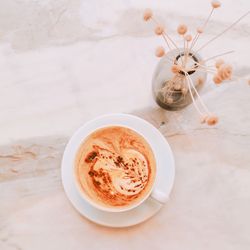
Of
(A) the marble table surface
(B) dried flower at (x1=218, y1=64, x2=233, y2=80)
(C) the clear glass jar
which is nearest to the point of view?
(B) dried flower at (x1=218, y1=64, x2=233, y2=80)

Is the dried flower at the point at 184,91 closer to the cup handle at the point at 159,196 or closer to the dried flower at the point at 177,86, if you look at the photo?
the dried flower at the point at 177,86

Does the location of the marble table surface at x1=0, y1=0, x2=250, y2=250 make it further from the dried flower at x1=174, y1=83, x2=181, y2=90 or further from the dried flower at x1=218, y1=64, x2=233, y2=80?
the dried flower at x1=218, y1=64, x2=233, y2=80

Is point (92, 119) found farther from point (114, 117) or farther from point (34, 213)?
point (34, 213)

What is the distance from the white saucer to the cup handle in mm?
59

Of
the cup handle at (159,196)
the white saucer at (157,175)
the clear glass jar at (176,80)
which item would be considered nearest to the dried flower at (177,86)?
the clear glass jar at (176,80)

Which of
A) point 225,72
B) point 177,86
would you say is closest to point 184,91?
point 177,86

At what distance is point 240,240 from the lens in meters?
0.94

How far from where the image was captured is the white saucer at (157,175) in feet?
2.93

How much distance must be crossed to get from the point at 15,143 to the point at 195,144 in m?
0.44

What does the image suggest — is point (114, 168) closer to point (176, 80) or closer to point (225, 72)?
point (176, 80)

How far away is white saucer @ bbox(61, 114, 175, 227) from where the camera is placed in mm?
894

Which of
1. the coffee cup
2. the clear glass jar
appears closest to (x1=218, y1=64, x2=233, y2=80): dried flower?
the clear glass jar

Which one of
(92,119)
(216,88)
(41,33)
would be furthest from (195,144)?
(41,33)

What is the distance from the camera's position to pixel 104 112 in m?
0.98
